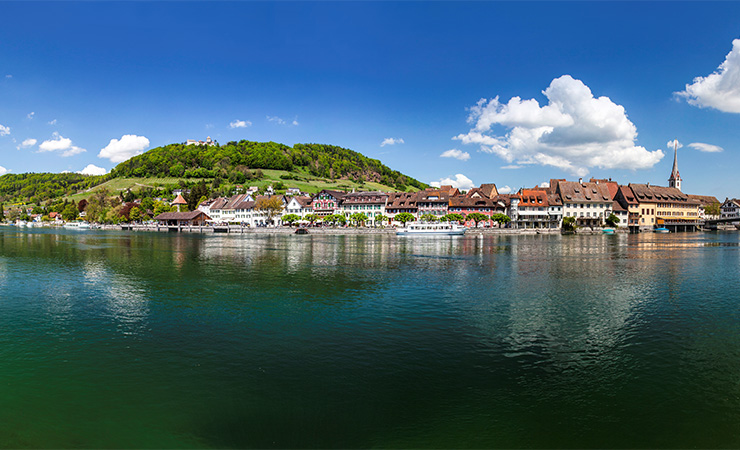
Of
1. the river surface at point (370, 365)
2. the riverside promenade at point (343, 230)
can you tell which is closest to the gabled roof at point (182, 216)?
the riverside promenade at point (343, 230)

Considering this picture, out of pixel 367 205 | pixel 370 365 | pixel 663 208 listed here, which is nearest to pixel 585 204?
pixel 663 208

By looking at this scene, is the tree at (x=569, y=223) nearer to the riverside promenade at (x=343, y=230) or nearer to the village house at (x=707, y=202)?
the riverside promenade at (x=343, y=230)

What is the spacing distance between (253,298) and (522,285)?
15.2 m

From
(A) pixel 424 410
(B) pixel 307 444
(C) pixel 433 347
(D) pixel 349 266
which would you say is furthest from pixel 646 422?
(D) pixel 349 266

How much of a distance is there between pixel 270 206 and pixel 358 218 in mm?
29484

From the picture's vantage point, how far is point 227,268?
3438 centimetres

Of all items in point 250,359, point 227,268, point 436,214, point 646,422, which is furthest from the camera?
point 436,214

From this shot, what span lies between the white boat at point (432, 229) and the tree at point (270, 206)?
→ 48.6 metres

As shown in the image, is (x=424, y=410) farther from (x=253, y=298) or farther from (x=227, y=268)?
(x=227, y=268)

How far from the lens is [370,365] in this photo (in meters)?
12.5

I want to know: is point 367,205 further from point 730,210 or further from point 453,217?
point 730,210

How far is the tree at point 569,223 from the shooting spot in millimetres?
102125

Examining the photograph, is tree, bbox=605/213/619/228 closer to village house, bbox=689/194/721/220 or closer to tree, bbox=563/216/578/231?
tree, bbox=563/216/578/231

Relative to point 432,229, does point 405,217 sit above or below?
above
